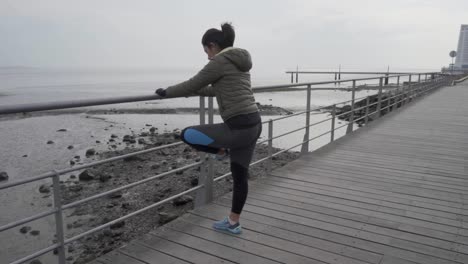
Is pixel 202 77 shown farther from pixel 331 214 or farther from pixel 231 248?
pixel 331 214

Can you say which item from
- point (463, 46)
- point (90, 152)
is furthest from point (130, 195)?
point (463, 46)

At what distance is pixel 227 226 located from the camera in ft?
10.0

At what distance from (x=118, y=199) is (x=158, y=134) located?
10323 mm

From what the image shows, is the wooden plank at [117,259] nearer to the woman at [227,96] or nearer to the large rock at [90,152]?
the woman at [227,96]

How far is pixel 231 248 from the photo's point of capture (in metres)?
2.81

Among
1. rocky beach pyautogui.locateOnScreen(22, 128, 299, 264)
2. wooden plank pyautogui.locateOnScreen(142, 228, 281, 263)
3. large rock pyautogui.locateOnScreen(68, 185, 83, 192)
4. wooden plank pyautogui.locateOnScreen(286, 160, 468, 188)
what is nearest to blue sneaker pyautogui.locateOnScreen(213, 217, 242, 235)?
wooden plank pyautogui.locateOnScreen(142, 228, 281, 263)

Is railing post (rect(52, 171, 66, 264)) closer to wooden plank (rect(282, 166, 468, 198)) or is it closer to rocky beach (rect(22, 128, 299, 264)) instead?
rocky beach (rect(22, 128, 299, 264))

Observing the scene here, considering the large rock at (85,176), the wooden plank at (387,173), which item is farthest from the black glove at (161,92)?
the large rock at (85,176)

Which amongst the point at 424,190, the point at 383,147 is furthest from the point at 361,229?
the point at 383,147

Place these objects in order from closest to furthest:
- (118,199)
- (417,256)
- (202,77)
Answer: (202,77)
(417,256)
(118,199)

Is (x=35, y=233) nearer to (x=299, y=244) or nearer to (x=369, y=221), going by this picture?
(x=299, y=244)

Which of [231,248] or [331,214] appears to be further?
[331,214]

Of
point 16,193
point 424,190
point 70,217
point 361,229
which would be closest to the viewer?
point 361,229

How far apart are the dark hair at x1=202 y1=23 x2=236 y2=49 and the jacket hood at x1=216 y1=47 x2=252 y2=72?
55 mm
